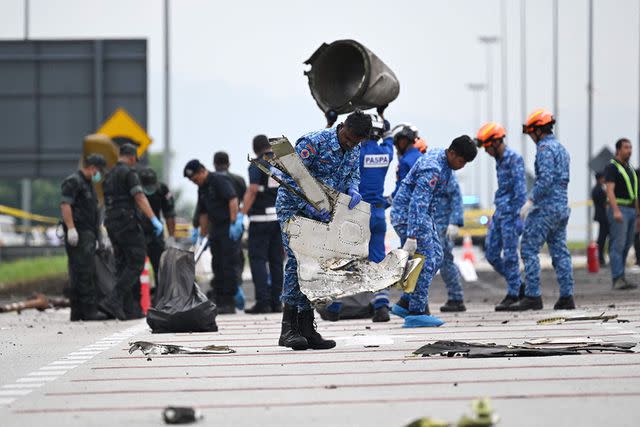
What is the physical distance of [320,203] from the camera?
37.9 ft

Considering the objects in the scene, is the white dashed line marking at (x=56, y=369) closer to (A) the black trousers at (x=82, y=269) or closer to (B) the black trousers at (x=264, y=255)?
(A) the black trousers at (x=82, y=269)

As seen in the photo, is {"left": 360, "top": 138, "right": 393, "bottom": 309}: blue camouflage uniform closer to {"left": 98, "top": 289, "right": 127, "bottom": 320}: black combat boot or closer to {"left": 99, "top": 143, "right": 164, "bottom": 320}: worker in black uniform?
{"left": 99, "top": 143, "right": 164, "bottom": 320}: worker in black uniform

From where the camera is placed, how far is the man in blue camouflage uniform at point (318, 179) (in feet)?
37.8

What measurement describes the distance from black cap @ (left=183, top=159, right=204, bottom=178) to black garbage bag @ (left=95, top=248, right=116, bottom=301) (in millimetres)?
1356

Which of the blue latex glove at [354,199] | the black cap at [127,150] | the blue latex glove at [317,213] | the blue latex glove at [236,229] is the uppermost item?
the black cap at [127,150]

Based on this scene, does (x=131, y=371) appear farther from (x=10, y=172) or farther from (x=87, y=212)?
(x=10, y=172)

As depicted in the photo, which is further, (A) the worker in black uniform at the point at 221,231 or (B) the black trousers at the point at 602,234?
(B) the black trousers at the point at 602,234

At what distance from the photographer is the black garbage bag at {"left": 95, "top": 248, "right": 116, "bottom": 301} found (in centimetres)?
1845

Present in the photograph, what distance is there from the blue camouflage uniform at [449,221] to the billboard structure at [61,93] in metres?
13.0

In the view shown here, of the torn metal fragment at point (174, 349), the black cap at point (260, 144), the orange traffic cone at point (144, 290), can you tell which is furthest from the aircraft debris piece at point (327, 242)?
the orange traffic cone at point (144, 290)

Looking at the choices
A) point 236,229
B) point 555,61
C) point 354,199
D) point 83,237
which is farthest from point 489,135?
point 555,61

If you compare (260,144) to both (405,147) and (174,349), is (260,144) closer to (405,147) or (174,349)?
(405,147)

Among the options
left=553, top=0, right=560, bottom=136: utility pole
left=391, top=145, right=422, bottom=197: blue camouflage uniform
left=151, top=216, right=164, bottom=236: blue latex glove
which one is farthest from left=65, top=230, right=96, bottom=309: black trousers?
left=553, top=0, right=560, bottom=136: utility pole

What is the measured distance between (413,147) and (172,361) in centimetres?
639
